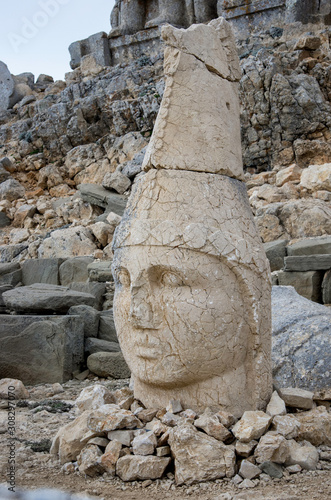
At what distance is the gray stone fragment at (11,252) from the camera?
1459 cm

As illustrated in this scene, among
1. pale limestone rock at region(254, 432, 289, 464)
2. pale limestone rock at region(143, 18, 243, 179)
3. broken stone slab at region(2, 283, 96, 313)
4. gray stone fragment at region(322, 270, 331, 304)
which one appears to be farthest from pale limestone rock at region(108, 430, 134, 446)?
gray stone fragment at region(322, 270, 331, 304)

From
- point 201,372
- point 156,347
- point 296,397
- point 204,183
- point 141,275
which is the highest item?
point 204,183

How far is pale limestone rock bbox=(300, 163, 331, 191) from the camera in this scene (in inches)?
458

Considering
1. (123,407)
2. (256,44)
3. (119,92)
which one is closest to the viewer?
(123,407)

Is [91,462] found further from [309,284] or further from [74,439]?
[309,284]

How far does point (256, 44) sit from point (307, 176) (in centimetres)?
799

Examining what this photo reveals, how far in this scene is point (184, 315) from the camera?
9.43 ft

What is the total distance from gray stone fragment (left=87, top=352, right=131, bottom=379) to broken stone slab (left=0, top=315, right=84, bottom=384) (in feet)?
0.93

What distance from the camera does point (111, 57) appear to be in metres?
24.4

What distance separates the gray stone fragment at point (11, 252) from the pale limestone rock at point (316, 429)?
1285 centimetres

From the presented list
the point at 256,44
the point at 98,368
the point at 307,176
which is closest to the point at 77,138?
the point at 256,44

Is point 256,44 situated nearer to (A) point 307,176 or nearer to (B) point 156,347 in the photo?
(A) point 307,176

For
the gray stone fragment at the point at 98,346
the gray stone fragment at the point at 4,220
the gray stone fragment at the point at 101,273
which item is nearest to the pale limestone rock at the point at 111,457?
the gray stone fragment at the point at 98,346

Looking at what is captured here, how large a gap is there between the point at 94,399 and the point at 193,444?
38.1 inches
